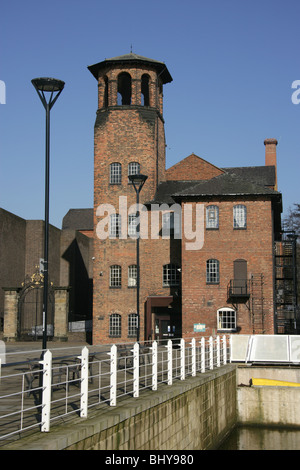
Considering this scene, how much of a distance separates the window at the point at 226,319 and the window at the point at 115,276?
7.67m

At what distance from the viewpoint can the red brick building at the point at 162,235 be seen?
35.1 meters

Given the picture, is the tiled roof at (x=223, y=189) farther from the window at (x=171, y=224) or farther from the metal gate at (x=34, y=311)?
the metal gate at (x=34, y=311)

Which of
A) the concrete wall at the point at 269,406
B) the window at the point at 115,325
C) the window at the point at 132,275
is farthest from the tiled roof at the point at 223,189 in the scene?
the concrete wall at the point at 269,406

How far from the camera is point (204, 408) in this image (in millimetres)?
15422

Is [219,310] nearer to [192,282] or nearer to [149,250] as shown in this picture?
[192,282]

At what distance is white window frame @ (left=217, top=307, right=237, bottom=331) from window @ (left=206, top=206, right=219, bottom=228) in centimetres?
499

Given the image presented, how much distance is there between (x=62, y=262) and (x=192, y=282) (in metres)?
22.6

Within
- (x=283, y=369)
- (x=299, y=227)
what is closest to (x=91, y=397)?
(x=283, y=369)

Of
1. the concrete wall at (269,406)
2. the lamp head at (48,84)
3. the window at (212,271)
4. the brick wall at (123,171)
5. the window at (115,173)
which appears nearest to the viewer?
the lamp head at (48,84)

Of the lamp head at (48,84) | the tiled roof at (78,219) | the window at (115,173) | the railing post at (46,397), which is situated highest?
the tiled roof at (78,219)

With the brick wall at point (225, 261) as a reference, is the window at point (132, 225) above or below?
above

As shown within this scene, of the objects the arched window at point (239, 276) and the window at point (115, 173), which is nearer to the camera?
the arched window at point (239, 276)

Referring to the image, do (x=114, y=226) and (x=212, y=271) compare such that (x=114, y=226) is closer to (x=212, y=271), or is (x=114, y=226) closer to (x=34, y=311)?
(x=212, y=271)

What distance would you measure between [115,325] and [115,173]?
9.98 m
